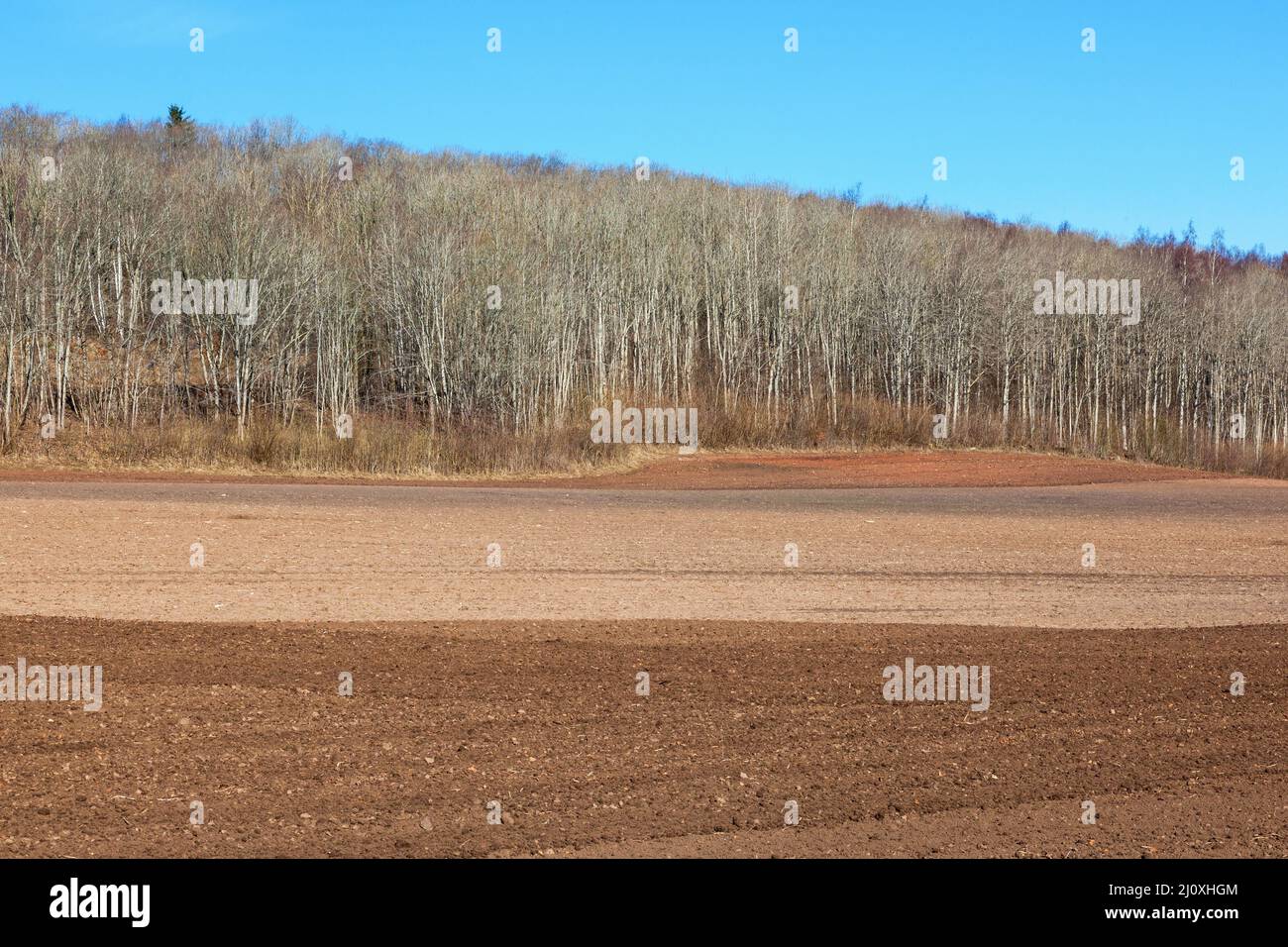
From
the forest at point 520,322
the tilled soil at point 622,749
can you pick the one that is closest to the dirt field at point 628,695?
the tilled soil at point 622,749

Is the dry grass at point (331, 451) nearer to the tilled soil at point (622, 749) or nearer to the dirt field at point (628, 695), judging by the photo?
the dirt field at point (628, 695)

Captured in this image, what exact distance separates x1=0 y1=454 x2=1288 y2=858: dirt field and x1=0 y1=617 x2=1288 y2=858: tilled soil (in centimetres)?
4

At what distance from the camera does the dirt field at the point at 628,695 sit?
7082 millimetres

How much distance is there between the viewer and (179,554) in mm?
18312

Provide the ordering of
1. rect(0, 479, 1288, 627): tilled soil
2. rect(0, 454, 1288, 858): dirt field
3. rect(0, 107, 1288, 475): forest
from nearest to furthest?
rect(0, 454, 1288, 858): dirt field → rect(0, 479, 1288, 627): tilled soil → rect(0, 107, 1288, 475): forest

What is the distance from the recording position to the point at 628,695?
10.1 meters

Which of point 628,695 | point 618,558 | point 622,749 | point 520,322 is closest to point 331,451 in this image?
point 520,322

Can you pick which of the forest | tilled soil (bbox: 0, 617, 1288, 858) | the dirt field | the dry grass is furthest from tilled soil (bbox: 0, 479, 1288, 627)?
the forest

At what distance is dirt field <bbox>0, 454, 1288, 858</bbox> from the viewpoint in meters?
7.08

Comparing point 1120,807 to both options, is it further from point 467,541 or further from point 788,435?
point 788,435

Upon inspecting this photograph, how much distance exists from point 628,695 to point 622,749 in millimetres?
1612

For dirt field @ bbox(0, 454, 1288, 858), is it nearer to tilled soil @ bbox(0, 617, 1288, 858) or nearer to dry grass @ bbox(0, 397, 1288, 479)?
tilled soil @ bbox(0, 617, 1288, 858)

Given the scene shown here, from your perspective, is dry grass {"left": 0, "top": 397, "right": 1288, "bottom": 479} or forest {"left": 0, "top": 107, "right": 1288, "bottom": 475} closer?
dry grass {"left": 0, "top": 397, "right": 1288, "bottom": 479}

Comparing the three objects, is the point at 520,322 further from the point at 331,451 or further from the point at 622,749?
the point at 622,749
